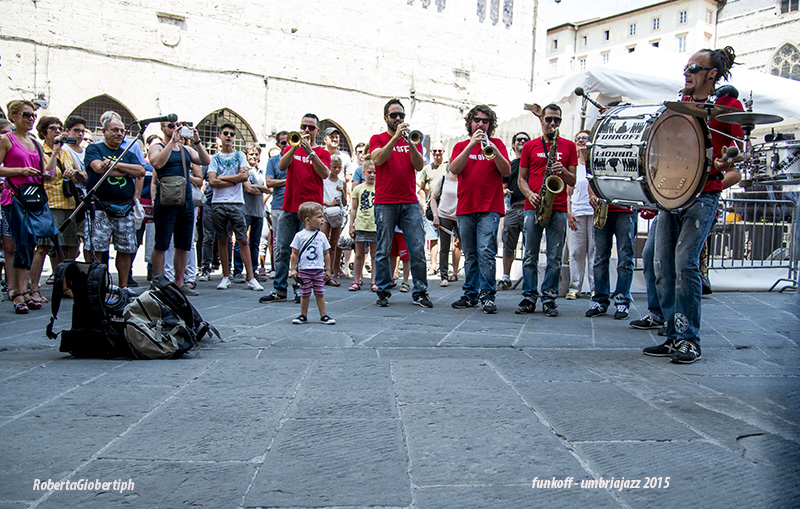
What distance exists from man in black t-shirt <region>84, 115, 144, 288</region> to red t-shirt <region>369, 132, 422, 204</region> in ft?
8.00

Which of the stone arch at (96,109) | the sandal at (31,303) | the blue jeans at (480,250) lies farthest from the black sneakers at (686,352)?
the stone arch at (96,109)

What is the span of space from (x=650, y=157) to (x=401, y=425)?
2780 millimetres

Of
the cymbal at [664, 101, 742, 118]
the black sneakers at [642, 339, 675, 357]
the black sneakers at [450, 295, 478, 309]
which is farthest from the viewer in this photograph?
the black sneakers at [450, 295, 478, 309]

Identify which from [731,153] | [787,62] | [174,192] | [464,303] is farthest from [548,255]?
[787,62]

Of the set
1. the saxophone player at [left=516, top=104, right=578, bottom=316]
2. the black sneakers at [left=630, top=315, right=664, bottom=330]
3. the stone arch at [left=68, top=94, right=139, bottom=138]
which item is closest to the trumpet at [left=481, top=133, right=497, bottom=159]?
the saxophone player at [left=516, top=104, right=578, bottom=316]

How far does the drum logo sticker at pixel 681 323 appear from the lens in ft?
13.9

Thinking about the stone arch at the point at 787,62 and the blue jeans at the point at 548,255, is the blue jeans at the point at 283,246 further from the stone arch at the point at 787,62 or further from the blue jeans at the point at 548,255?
the stone arch at the point at 787,62

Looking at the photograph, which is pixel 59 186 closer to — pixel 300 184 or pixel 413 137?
pixel 300 184

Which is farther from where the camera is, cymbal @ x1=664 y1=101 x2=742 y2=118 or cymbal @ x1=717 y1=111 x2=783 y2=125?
cymbal @ x1=664 y1=101 x2=742 y2=118

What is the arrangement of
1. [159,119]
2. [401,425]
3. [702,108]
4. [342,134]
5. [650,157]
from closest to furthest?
[401,425] → [702,108] → [650,157] → [159,119] → [342,134]

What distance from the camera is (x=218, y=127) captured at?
22.2 meters

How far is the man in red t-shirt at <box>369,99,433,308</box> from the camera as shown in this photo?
21.7 feet

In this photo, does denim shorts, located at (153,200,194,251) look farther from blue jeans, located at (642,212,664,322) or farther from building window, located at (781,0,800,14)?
building window, located at (781,0,800,14)

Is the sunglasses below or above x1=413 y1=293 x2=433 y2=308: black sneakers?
above
